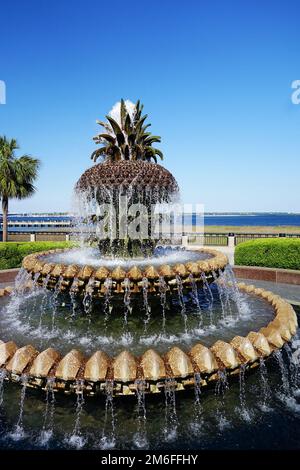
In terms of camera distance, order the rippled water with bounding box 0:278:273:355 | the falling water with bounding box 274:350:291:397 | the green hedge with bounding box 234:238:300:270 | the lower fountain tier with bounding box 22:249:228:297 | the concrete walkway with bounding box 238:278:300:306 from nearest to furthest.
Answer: the falling water with bounding box 274:350:291:397, the rippled water with bounding box 0:278:273:355, the lower fountain tier with bounding box 22:249:228:297, the concrete walkway with bounding box 238:278:300:306, the green hedge with bounding box 234:238:300:270

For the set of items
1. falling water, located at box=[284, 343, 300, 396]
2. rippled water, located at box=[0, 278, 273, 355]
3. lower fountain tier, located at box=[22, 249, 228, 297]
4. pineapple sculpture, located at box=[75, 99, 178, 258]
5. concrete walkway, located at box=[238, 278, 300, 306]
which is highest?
pineapple sculpture, located at box=[75, 99, 178, 258]

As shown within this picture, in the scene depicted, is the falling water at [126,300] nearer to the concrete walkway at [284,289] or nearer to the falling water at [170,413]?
the falling water at [170,413]

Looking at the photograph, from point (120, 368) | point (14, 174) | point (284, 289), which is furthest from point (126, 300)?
point (14, 174)

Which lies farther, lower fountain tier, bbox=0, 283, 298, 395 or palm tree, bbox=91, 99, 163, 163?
palm tree, bbox=91, 99, 163, 163

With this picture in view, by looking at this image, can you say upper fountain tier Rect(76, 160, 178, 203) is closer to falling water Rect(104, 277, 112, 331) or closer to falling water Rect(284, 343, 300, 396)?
falling water Rect(104, 277, 112, 331)

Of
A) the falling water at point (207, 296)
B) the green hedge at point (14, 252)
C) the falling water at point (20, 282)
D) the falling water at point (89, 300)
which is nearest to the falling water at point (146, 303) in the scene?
the falling water at point (89, 300)

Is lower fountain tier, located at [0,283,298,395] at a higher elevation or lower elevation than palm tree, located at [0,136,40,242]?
lower

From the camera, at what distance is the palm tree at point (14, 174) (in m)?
24.8

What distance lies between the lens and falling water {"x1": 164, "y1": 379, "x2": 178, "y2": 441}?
346cm

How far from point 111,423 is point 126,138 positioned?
566 cm

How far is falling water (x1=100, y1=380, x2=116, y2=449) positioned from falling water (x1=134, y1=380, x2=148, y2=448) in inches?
10.5

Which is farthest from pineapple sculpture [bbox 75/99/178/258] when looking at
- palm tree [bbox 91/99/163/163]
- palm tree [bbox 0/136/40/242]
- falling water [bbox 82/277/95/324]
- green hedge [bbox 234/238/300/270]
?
palm tree [bbox 0/136/40/242]

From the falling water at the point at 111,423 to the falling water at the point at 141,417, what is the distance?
27 cm

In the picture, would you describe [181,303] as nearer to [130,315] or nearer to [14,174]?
[130,315]
